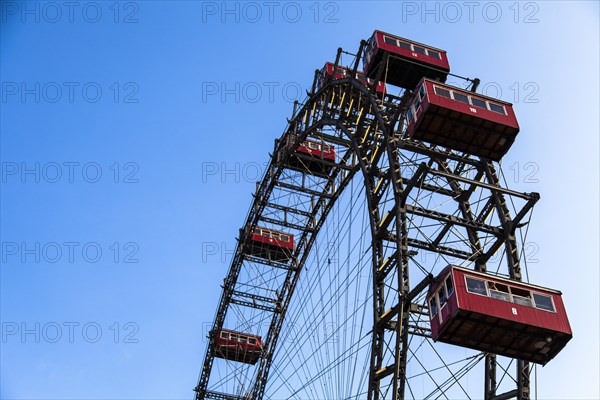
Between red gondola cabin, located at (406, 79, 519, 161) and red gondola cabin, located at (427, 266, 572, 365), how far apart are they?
697 centimetres

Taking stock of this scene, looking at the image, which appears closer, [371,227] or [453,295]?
[453,295]

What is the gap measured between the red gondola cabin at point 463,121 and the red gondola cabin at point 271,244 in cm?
2610

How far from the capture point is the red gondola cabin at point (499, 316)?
2834 centimetres

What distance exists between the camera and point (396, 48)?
39.1 metres

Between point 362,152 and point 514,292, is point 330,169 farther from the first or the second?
point 514,292

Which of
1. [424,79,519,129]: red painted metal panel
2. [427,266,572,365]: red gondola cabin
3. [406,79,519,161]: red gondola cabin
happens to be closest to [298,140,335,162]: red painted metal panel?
[406,79,519,161]: red gondola cabin

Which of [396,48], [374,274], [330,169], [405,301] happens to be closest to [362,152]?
[396,48]

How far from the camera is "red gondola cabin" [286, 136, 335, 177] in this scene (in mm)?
52312

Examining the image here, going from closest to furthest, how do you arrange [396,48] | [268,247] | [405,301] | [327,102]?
[405,301], [396,48], [327,102], [268,247]

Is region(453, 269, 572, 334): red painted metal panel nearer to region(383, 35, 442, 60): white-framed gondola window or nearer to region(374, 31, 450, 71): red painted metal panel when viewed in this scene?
region(374, 31, 450, 71): red painted metal panel

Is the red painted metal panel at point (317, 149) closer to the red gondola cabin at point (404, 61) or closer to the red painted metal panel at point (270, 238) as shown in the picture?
the red painted metal panel at point (270, 238)

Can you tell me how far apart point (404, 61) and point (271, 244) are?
23.5 meters

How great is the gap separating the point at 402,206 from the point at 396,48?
947 centimetres

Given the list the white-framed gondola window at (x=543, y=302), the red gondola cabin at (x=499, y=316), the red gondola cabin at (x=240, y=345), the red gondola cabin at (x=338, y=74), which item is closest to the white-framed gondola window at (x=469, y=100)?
the red gondola cabin at (x=499, y=316)
